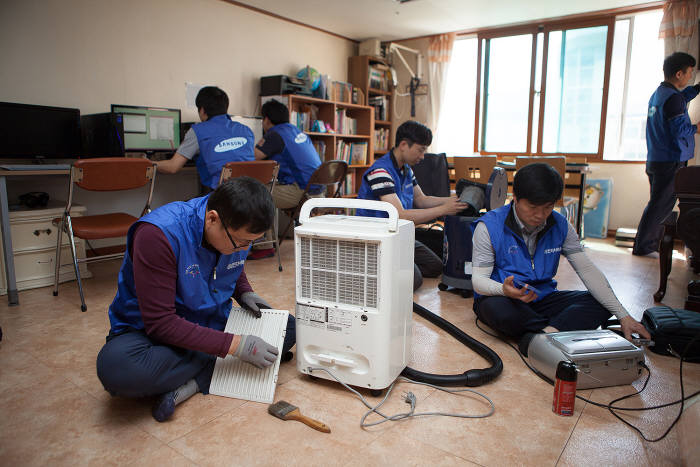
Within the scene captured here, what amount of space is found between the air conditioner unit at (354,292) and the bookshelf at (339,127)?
132 inches

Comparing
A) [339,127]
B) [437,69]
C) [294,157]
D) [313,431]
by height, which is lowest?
[313,431]

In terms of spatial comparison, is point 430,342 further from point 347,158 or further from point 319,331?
point 347,158

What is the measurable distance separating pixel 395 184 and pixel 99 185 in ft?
5.43

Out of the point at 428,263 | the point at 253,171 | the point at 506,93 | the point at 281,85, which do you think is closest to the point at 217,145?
the point at 253,171

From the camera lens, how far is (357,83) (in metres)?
5.87

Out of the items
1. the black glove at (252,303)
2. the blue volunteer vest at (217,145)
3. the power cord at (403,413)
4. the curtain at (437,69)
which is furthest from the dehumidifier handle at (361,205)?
the curtain at (437,69)

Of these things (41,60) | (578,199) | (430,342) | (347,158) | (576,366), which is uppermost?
(41,60)

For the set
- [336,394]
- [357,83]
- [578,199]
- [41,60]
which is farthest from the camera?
[357,83]

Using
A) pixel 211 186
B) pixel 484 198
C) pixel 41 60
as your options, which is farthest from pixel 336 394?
pixel 41 60

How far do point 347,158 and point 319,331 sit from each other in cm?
415

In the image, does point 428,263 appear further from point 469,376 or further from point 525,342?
point 469,376

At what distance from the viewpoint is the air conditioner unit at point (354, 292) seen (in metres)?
1.36

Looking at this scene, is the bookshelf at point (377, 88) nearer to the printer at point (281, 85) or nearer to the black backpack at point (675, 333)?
the printer at point (281, 85)

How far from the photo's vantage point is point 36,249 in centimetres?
279
